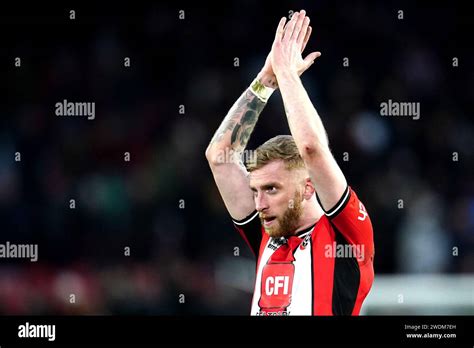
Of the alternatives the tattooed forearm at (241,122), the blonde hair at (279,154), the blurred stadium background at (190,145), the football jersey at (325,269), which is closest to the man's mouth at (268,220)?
the football jersey at (325,269)

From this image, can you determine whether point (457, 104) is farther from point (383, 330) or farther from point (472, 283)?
point (383, 330)

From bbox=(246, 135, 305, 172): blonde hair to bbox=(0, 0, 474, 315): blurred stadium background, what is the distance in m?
3.70

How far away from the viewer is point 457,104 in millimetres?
11250

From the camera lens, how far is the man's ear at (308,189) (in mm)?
5398

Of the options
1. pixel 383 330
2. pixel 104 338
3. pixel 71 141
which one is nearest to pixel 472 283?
pixel 383 330

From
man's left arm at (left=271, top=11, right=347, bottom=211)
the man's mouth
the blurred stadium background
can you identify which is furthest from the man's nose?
the blurred stadium background

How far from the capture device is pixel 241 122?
5977mm

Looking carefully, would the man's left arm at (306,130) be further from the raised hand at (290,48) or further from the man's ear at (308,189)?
the man's ear at (308,189)

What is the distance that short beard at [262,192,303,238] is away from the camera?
5363 mm

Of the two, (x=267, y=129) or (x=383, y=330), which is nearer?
(x=383, y=330)

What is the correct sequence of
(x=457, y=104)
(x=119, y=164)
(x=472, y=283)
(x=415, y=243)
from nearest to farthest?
1. (x=472, y=283)
2. (x=415, y=243)
3. (x=119, y=164)
4. (x=457, y=104)

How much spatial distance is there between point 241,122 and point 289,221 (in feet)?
3.19

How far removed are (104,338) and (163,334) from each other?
1.62 feet

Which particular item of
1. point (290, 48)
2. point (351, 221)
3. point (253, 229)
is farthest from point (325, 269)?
point (290, 48)
